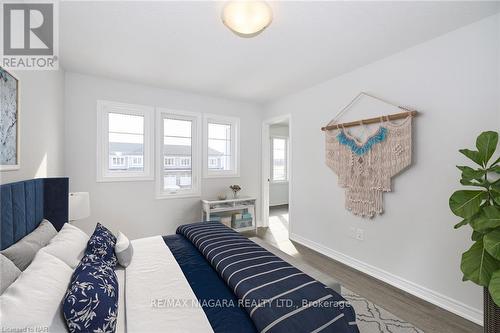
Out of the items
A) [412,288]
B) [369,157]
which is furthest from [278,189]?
[412,288]

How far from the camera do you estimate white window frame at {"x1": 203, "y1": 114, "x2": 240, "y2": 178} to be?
4.07m

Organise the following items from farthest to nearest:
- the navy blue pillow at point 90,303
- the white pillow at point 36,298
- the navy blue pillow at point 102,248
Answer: the navy blue pillow at point 102,248, the navy blue pillow at point 90,303, the white pillow at point 36,298

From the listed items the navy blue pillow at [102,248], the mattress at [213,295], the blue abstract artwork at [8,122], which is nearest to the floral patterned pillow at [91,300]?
the navy blue pillow at [102,248]

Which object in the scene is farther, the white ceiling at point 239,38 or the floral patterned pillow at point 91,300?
the white ceiling at point 239,38

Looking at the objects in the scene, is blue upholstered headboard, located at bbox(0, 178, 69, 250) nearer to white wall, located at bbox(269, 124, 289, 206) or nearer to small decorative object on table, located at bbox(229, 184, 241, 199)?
small decorative object on table, located at bbox(229, 184, 241, 199)

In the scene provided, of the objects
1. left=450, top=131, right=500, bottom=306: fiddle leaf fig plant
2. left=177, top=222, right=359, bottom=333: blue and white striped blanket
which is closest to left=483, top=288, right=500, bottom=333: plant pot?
left=450, top=131, right=500, bottom=306: fiddle leaf fig plant

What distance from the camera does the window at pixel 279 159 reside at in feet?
21.1

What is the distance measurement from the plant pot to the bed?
1.09 metres

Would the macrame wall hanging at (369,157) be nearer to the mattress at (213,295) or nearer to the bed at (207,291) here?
the bed at (207,291)

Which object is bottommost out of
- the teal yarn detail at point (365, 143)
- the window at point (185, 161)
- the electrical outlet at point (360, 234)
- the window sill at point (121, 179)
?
the electrical outlet at point (360, 234)

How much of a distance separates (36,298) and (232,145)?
3.64 meters

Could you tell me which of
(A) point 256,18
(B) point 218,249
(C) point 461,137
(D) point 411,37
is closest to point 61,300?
(B) point 218,249

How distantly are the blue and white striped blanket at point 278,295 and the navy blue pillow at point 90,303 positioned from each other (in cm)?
63

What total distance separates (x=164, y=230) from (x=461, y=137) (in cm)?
391
